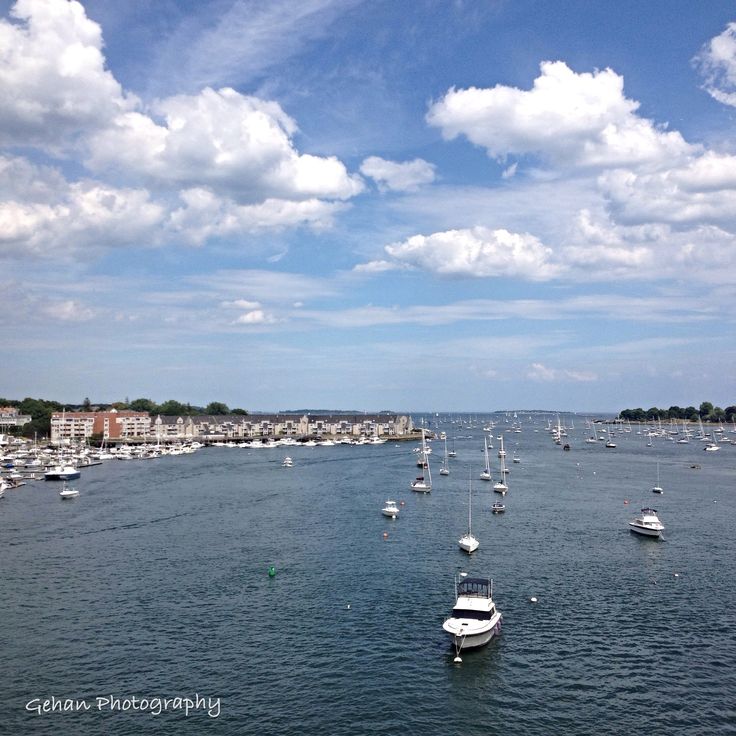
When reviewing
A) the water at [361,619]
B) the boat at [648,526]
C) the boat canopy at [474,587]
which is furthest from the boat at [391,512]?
the boat canopy at [474,587]

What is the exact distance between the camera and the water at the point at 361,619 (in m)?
30.5

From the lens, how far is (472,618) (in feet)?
127

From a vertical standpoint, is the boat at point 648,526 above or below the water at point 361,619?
above

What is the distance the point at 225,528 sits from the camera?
71125 mm

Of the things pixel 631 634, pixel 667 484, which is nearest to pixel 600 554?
pixel 631 634

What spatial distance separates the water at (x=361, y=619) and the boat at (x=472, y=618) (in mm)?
891

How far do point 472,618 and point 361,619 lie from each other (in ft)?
24.0

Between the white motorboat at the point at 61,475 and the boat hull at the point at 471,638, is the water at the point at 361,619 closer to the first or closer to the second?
the boat hull at the point at 471,638

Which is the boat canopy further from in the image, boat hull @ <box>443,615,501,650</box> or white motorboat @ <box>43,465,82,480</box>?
white motorboat @ <box>43,465,82,480</box>

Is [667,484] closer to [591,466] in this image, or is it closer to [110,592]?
[591,466]

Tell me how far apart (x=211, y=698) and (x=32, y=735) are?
25.4ft

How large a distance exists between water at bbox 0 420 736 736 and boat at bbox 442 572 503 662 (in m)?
0.89

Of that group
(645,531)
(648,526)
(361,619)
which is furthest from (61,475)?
(648,526)

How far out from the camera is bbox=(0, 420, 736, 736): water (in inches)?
1202
